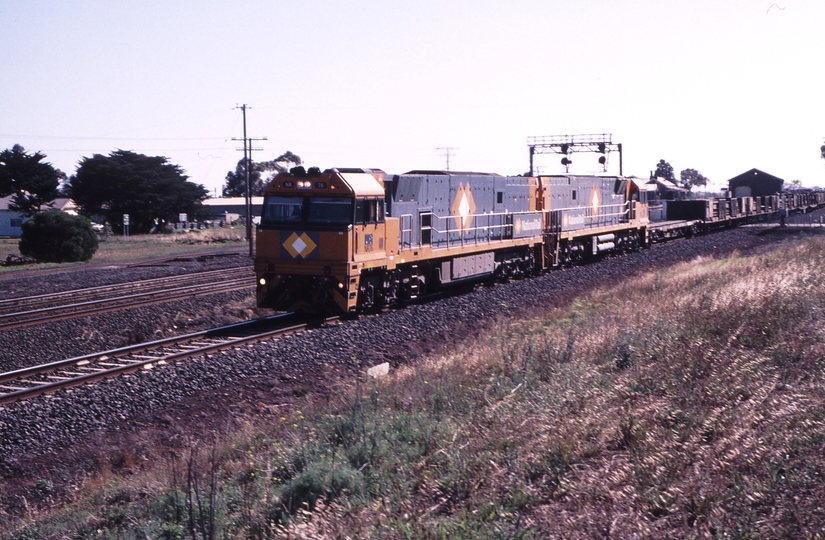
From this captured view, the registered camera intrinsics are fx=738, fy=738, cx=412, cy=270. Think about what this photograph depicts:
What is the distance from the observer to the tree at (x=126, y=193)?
199 ft

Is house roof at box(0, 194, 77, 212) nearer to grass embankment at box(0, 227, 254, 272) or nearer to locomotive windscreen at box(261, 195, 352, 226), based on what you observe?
grass embankment at box(0, 227, 254, 272)

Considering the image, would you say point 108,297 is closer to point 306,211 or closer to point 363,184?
point 306,211

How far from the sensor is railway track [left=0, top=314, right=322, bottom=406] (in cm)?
1034

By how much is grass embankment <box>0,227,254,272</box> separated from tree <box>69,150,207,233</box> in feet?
17.7

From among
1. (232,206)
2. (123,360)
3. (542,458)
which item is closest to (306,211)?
(123,360)

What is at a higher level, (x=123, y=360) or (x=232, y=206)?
(x=232, y=206)

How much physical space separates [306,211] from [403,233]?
9.16ft

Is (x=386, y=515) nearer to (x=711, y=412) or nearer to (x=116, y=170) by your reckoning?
(x=711, y=412)

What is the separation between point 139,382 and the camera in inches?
412

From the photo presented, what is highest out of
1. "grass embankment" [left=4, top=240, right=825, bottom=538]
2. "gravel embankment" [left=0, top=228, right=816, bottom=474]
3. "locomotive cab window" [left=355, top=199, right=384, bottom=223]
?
"locomotive cab window" [left=355, top=199, right=384, bottom=223]

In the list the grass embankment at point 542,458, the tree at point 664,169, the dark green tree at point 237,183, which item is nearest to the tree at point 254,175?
the dark green tree at point 237,183

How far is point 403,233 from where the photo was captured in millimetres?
17219

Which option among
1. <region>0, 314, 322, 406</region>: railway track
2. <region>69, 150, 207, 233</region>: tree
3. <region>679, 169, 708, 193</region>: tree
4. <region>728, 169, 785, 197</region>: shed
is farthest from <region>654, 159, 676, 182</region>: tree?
<region>0, 314, 322, 406</region>: railway track

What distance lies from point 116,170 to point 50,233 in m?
30.6
